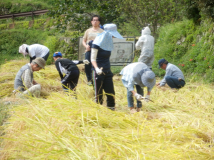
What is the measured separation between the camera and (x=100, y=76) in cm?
374

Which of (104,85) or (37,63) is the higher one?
(37,63)

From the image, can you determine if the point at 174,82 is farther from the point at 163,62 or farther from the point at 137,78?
the point at 137,78

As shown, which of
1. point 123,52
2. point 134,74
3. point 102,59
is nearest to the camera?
point 134,74

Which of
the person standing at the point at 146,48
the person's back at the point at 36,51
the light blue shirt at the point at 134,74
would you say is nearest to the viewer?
the light blue shirt at the point at 134,74

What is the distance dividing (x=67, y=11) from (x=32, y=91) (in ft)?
21.3

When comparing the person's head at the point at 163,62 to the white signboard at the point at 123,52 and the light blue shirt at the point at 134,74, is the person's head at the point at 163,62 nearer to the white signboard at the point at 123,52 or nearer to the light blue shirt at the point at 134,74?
the light blue shirt at the point at 134,74

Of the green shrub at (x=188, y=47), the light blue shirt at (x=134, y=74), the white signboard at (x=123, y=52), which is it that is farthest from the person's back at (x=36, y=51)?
the green shrub at (x=188, y=47)

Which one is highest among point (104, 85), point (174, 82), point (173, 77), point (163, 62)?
point (163, 62)

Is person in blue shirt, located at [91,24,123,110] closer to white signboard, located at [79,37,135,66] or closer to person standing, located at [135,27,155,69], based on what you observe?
person standing, located at [135,27,155,69]

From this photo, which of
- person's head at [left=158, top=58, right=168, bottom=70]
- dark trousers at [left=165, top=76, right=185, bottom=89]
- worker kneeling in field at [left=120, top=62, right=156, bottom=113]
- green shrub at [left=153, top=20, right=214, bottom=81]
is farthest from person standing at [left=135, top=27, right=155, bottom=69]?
worker kneeling in field at [left=120, top=62, right=156, bottom=113]

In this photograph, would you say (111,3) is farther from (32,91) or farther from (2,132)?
(2,132)

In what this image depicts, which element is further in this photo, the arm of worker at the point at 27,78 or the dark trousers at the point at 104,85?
the arm of worker at the point at 27,78

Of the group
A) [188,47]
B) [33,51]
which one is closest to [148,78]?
[33,51]

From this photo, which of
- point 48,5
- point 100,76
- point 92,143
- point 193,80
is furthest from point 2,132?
point 48,5
